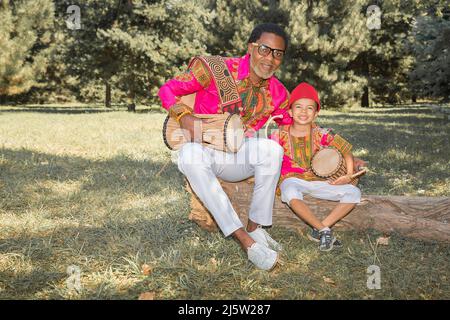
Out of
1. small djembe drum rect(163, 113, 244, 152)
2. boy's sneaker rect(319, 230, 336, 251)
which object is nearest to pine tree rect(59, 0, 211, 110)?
small djembe drum rect(163, 113, 244, 152)

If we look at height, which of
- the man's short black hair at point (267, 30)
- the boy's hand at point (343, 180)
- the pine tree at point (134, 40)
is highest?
the pine tree at point (134, 40)

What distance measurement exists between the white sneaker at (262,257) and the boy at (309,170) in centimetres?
63

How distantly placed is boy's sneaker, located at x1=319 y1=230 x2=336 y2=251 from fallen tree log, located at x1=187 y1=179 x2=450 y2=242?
35 centimetres

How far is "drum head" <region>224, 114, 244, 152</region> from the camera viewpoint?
3.36m

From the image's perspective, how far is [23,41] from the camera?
2623 centimetres

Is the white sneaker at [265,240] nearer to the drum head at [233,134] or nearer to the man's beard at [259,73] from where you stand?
the drum head at [233,134]

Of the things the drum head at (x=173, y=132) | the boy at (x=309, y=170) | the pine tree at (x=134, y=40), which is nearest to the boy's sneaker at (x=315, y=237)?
the boy at (x=309, y=170)

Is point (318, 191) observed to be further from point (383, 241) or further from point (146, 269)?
point (146, 269)

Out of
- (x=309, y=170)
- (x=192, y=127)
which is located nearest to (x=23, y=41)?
(x=192, y=127)

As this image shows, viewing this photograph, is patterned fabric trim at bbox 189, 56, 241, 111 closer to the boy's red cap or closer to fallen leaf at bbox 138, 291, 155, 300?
the boy's red cap

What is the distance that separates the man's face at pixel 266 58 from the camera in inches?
139

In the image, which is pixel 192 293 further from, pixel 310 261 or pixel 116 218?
pixel 116 218
